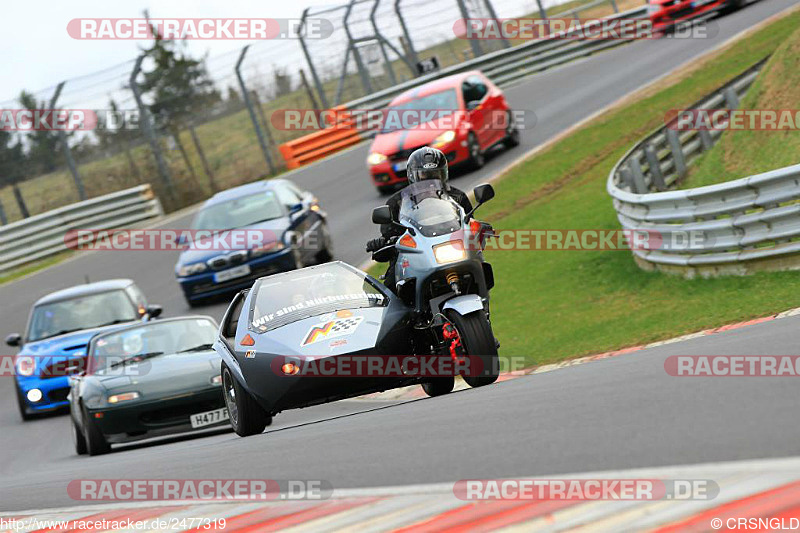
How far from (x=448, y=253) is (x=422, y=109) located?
15.7 metres

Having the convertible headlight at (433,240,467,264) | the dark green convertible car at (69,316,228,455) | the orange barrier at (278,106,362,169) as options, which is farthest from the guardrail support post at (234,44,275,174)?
the convertible headlight at (433,240,467,264)

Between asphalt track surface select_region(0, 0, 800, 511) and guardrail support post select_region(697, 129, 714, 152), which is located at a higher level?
asphalt track surface select_region(0, 0, 800, 511)

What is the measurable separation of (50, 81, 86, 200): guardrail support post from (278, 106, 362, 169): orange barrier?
219 inches

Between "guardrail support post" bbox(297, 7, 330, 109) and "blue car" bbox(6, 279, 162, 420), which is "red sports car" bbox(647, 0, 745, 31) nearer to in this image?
"guardrail support post" bbox(297, 7, 330, 109)

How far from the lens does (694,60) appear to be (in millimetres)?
30359

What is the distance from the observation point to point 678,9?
35.9m

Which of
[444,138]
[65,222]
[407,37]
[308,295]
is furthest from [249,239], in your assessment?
[407,37]

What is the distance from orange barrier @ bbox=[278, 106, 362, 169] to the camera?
32.2 metres

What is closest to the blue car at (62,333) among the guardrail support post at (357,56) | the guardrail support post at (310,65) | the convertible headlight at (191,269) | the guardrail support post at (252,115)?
the convertible headlight at (191,269)

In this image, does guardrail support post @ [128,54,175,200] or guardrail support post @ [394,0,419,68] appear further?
guardrail support post @ [394,0,419,68]

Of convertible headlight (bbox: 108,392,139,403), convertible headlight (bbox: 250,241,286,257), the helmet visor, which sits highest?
the helmet visor

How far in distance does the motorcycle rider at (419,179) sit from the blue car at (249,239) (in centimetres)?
861

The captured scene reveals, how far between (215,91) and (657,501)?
97.1 ft

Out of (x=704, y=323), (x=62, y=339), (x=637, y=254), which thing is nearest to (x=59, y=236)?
(x=62, y=339)
